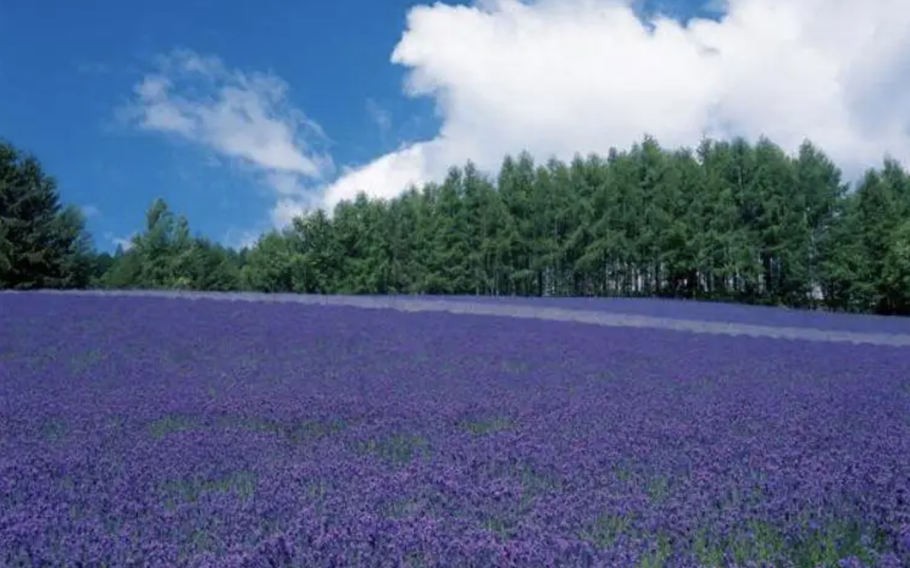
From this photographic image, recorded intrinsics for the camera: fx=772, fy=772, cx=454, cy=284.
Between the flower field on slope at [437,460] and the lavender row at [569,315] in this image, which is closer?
the flower field on slope at [437,460]

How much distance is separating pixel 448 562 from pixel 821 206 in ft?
144

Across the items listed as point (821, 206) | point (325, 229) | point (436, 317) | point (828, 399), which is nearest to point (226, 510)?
point (828, 399)

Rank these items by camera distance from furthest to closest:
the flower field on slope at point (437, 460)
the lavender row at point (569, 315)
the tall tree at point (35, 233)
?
the tall tree at point (35, 233) < the lavender row at point (569, 315) < the flower field on slope at point (437, 460)

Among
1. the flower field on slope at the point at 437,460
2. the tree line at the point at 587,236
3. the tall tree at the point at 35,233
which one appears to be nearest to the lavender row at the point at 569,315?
the flower field on slope at the point at 437,460

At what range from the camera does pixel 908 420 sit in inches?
272

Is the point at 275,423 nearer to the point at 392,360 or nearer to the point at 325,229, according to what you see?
the point at 392,360

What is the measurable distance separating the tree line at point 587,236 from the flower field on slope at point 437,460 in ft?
106

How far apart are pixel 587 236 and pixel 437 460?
42.3 m

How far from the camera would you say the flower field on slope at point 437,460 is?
10.6 feet

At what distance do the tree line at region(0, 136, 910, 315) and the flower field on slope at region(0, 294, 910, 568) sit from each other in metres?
32.4

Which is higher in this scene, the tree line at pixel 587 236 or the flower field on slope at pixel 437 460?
the tree line at pixel 587 236

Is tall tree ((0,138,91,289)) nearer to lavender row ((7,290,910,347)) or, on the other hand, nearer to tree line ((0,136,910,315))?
tree line ((0,136,910,315))

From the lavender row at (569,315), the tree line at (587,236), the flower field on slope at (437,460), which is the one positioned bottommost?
the flower field on slope at (437,460)

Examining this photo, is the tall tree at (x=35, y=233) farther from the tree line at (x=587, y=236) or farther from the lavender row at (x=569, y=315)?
the lavender row at (x=569, y=315)
